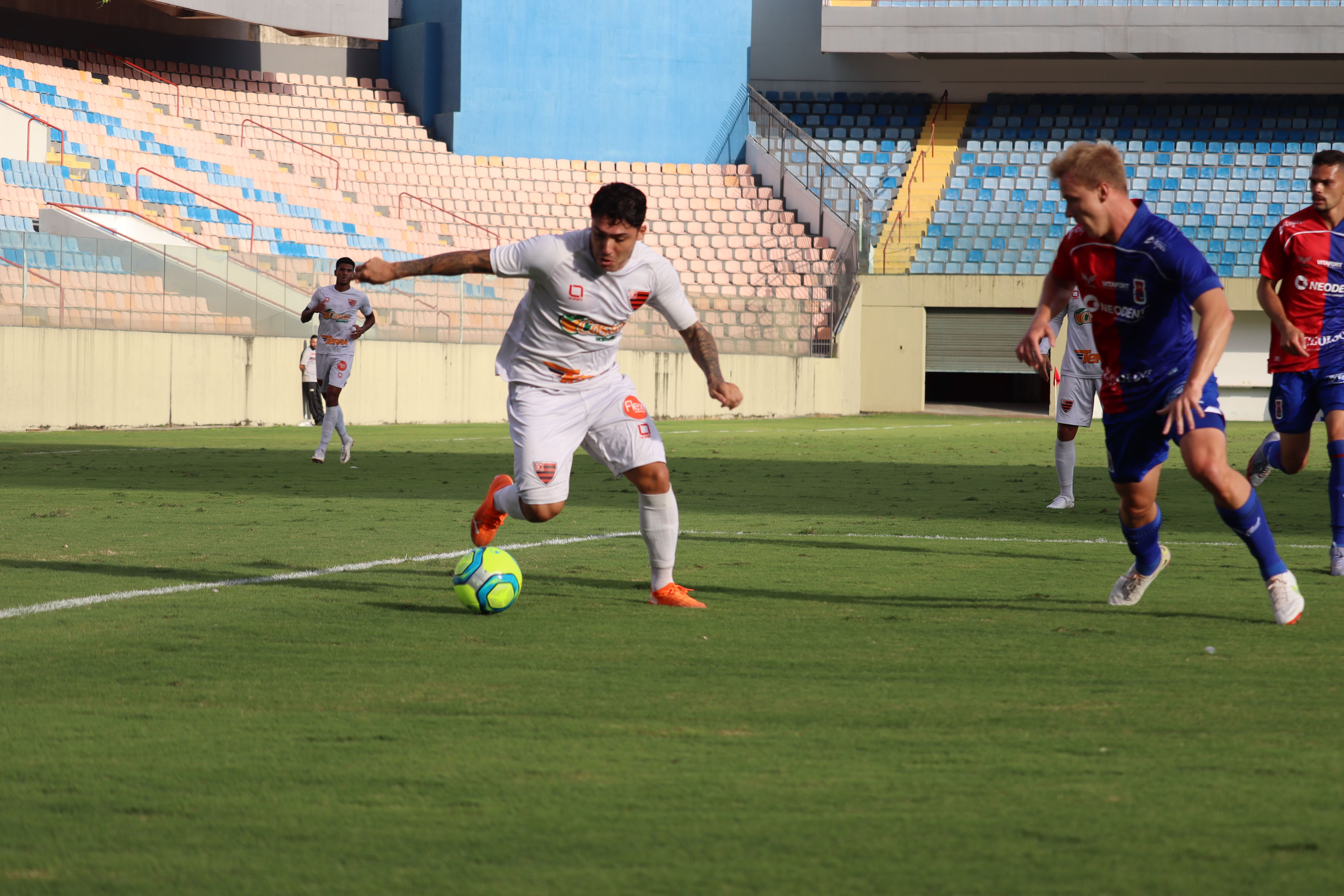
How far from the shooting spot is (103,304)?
2234cm

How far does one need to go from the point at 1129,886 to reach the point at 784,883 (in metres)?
0.62

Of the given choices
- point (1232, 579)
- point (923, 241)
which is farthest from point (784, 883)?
point (923, 241)

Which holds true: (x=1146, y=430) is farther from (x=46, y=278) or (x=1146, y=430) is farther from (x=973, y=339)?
(x=973, y=339)

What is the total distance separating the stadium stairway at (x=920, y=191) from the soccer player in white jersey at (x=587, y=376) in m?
30.2

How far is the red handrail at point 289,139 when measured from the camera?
33.6 meters

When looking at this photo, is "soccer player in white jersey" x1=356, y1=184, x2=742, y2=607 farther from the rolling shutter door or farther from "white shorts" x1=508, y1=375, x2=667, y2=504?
the rolling shutter door

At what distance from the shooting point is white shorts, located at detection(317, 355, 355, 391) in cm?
1548

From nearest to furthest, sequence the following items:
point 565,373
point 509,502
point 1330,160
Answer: point 565,373 → point 509,502 → point 1330,160

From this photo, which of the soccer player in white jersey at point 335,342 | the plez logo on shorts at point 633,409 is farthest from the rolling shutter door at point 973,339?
the plez logo on shorts at point 633,409

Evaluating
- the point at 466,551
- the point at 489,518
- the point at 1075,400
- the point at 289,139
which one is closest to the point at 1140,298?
the point at 489,518

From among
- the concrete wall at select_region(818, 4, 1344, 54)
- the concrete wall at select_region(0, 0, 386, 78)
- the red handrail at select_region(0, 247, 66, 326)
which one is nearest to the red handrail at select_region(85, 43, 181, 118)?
the concrete wall at select_region(0, 0, 386, 78)

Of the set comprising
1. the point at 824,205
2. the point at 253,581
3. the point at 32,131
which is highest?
the point at 32,131

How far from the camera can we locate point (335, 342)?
51.0 ft

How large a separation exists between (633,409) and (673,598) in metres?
0.85
